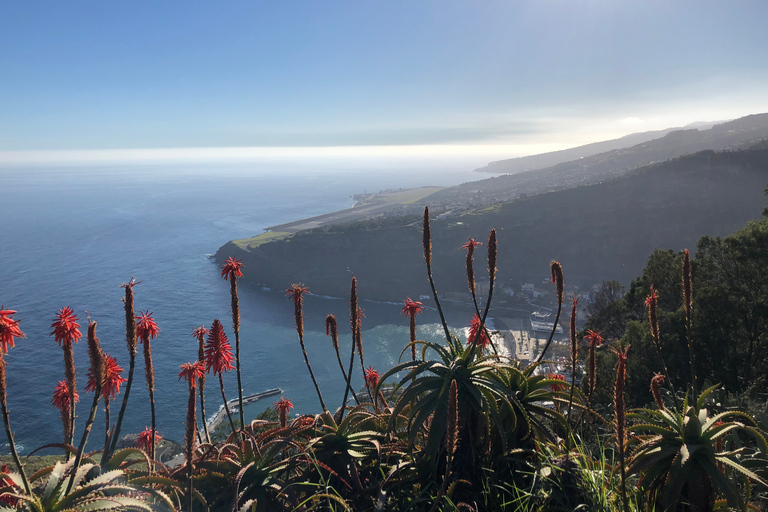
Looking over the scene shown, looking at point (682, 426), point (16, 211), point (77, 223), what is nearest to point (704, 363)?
point (682, 426)

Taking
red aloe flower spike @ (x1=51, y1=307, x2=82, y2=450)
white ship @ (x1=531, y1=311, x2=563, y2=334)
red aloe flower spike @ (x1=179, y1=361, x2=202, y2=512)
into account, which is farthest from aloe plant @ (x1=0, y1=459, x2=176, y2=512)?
white ship @ (x1=531, y1=311, x2=563, y2=334)

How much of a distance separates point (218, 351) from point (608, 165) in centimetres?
19700

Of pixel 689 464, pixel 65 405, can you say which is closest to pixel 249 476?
pixel 65 405

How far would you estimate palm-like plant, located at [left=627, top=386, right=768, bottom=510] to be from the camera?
3.33 m

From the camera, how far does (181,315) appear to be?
6178 centimetres

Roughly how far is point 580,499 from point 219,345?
4.29 meters

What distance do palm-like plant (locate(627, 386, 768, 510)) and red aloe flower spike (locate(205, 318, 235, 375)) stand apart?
447 centimetres

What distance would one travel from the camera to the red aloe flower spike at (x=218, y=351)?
5.37 meters

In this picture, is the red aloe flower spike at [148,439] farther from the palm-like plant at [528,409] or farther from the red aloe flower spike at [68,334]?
the palm-like plant at [528,409]

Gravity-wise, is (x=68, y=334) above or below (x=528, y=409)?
above

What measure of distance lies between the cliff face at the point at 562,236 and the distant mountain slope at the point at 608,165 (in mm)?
53781

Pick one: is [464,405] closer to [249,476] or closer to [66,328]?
[249,476]

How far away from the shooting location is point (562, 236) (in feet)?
300

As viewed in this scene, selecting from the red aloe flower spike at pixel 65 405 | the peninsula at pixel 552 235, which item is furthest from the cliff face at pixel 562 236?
the red aloe flower spike at pixel 65 405
